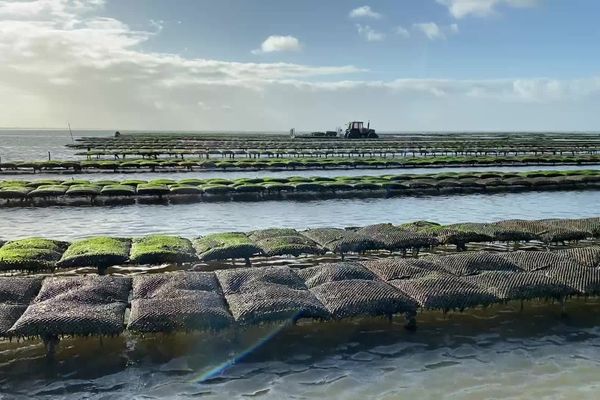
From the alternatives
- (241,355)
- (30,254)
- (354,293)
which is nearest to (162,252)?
(30,254)

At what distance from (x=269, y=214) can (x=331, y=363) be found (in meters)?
15.3

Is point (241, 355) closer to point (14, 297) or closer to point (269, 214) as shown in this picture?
point (14, 297)

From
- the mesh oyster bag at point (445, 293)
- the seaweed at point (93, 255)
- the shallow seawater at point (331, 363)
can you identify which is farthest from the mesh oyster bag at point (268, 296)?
the seaweed at point (93, 255)

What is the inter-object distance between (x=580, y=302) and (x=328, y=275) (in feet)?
19.5

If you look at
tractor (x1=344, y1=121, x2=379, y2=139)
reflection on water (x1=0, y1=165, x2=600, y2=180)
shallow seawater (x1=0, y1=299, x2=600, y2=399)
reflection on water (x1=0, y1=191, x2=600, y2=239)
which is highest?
tractor (x1=344, y1=121, x2=379, y2=139)

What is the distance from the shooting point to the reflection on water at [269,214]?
2192cm

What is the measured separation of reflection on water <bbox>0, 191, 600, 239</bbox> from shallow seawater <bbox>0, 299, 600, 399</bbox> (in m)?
10.2

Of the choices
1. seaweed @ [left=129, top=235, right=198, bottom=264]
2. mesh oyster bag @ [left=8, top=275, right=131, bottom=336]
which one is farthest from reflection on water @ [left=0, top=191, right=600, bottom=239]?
mesh oyster bag @ [left=8, top=275, right=131, bottom=336]

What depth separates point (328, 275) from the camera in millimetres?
12289

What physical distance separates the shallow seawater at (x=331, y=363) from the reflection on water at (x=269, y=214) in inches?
402

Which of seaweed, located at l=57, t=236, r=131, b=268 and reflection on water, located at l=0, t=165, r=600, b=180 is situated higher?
reflection on water, located at l=0, t=165, r=600, b=180

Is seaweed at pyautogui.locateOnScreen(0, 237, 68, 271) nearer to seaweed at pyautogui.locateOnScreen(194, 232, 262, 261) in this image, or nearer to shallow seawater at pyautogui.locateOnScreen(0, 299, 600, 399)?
shallow seawater at pyautogui.locateOnScreen(0, 299, 600, 399)

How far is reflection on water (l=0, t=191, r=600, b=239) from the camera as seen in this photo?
71.9ft

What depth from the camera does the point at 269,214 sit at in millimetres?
25141
